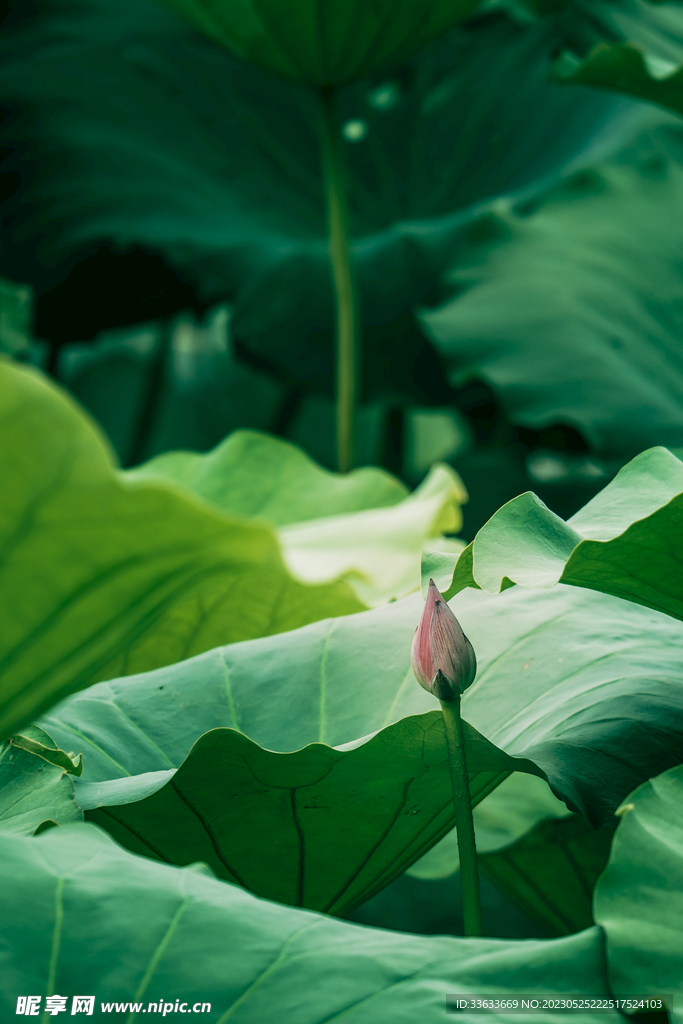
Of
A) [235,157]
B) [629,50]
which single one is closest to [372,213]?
[235,157]

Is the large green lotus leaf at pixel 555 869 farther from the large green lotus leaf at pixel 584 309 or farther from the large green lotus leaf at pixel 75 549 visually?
the large green lotus leaf at pixel 584 309

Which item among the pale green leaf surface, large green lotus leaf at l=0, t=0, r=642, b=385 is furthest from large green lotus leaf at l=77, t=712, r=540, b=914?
large green lotus leaf at l=0, t=0, r=642, b=385

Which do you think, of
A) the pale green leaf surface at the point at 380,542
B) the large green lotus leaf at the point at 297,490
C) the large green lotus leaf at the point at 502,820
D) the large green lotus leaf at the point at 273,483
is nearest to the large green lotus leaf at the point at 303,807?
the large green lotus leaf at the point at 502,820

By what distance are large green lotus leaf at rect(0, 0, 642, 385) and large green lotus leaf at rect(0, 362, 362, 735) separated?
1.20m

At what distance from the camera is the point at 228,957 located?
0.35 meters

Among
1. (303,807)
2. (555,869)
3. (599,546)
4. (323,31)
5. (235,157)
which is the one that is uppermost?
(323,31)

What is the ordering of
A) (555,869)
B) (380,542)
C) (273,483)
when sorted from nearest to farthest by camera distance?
(555,869), (380,542), (273,483)

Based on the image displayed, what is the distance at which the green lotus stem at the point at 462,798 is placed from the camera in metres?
0.44

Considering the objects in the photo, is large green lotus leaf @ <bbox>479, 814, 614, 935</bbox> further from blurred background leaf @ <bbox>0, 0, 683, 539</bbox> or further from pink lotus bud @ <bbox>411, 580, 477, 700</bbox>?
blurred background leaf @ <bbox>0, 0, 683, 539</bbox>

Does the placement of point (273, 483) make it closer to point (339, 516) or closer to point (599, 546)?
point (339, 516)

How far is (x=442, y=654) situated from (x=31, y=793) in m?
0.22

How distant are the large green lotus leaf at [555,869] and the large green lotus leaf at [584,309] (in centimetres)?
62

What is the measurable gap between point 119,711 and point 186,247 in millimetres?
1148

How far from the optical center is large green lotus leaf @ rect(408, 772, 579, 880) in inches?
27.3
